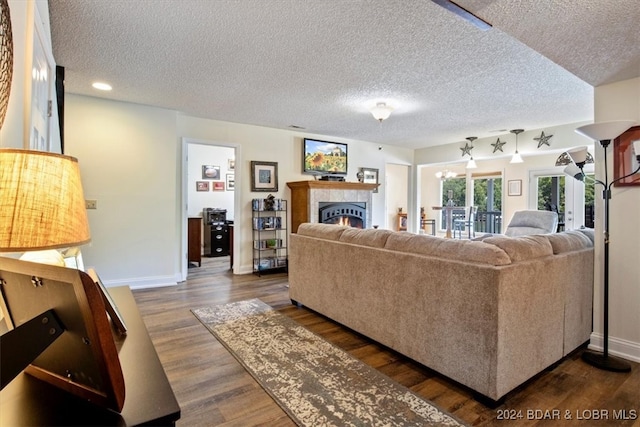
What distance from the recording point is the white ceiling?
2.01 metres

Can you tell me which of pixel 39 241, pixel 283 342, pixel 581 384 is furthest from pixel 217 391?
pixel 581 384

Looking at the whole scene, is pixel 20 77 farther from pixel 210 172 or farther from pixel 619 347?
pixel 210 172

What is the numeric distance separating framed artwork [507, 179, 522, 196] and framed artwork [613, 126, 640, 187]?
587cm

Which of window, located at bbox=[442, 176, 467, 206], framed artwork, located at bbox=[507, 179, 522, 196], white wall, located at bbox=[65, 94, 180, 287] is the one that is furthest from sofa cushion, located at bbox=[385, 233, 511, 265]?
window, located at bbox=[442, 176, 467, 206]

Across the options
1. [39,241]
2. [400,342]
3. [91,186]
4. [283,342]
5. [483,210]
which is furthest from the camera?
[483,210]

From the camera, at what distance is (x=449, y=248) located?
207 cm

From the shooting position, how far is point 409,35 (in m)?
2.44

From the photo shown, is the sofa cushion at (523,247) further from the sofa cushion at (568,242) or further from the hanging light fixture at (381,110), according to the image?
the hanging light fixture at (381,110)

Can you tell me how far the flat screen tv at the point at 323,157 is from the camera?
593cm

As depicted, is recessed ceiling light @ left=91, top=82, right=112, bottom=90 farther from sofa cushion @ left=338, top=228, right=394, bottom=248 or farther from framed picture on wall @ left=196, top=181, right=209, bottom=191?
framed picture on wall @ left=196, top=181, right=209, bottom=191

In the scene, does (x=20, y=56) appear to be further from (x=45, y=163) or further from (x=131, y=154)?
(x=131, y=154)

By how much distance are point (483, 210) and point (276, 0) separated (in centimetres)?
840

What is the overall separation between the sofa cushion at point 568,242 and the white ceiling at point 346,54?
121 centimetres

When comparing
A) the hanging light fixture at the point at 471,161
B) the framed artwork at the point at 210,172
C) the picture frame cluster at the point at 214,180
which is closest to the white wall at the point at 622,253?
the hanging light fixture at the point at 471,161
